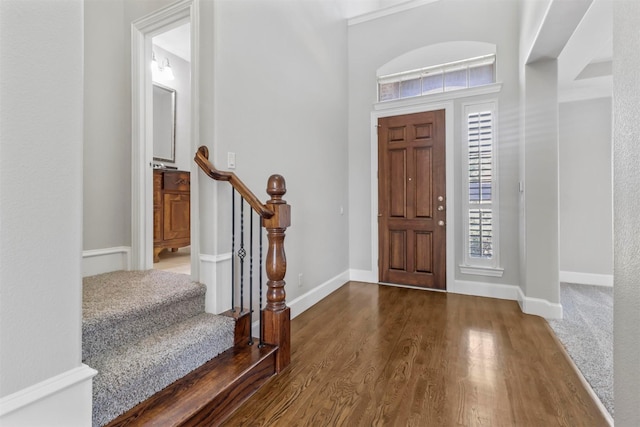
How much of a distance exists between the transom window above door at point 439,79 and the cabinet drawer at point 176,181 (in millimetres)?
2771

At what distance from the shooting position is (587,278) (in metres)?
3.99

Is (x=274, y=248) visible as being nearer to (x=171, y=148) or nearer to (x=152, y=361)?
(x=152, y=361)

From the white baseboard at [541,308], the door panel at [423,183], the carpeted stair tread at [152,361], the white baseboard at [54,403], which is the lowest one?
the white baseboard at [541,308]

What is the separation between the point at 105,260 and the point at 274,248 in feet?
4.80

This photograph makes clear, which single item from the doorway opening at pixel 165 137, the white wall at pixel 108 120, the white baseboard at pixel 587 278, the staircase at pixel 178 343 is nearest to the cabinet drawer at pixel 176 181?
the doorway opening at pixel 165 137

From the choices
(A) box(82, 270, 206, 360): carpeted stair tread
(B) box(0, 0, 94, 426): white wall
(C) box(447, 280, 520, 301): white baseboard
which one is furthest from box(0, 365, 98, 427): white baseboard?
(C) box(447, 280, 520, 301): white baseboard

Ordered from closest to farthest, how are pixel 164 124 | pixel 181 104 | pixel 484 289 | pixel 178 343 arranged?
pixel 178 343, pixel 484 289, pixel 164 124, pixel 181 104

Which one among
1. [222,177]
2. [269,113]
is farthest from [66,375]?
[269,113]

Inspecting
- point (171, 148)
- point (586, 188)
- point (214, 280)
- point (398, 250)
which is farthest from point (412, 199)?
point (171, 148)

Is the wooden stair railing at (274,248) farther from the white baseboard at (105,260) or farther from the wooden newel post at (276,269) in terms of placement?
the white baseboard at (105,260)

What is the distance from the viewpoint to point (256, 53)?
245cm

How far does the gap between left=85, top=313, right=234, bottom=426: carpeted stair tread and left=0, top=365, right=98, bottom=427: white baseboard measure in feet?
0.34

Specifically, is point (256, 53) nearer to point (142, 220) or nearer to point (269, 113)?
point (269, 113)

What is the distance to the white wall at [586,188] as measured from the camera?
3.89m
